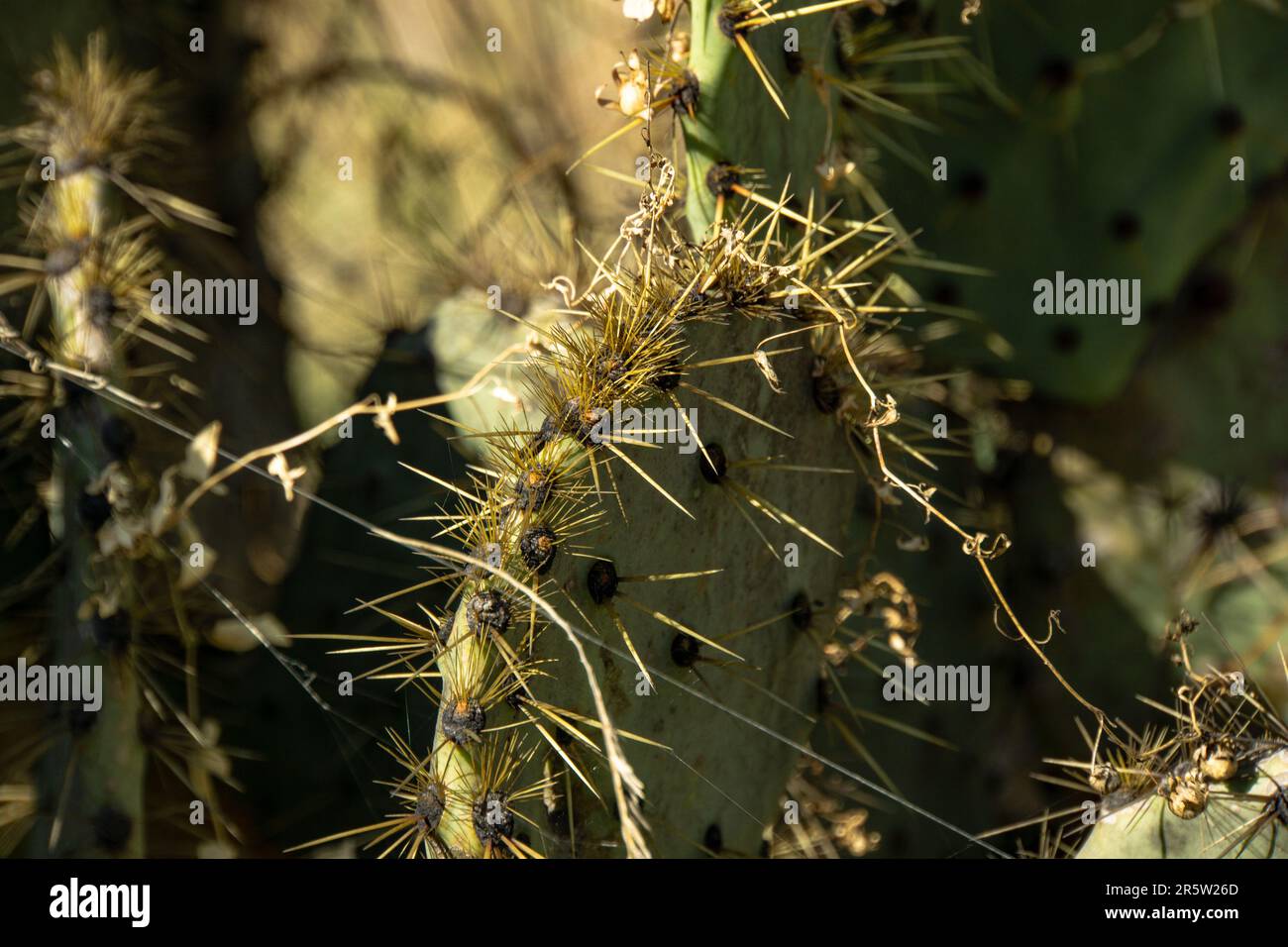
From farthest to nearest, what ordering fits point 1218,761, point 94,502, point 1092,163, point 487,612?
point 1092,163 → point 94,502 → point 1218,761 → point 487,612

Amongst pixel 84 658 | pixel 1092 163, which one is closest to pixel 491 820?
pixel 84 658

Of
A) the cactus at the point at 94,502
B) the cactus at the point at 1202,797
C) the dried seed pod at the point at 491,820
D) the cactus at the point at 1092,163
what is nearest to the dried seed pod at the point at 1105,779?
the cactus at the point at 1202,797

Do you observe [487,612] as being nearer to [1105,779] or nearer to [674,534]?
[674,534]

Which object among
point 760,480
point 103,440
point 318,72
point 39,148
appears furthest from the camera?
point 318,72

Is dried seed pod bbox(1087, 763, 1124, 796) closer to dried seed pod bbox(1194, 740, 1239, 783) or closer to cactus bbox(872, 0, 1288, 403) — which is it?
dried seed pod bbox(1194, 740, 1239, 783)

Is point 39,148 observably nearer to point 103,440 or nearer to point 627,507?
point 103,440

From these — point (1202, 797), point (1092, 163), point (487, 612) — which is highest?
point (1092, 163)

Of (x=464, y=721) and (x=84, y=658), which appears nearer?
(x=464, y=721)
